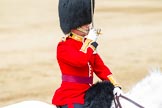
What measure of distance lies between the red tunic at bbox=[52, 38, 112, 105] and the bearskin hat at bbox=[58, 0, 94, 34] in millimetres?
114

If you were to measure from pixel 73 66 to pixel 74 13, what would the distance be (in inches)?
13.8

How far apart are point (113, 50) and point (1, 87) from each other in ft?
10.9

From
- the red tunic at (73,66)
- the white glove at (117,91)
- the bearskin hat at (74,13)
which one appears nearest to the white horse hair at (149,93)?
the white glove at (117,91)

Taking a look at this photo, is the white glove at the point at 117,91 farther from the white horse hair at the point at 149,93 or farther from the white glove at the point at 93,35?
the white glove at the point at 93,35

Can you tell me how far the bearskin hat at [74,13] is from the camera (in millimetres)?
3357

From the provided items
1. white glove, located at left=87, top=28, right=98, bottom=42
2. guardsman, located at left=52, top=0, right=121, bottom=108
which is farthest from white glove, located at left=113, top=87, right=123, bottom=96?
white glove, located at left=87, top=28, right=98, bottom=42

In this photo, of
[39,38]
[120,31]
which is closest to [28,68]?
[39,38]

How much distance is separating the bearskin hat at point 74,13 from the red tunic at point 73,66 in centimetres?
11

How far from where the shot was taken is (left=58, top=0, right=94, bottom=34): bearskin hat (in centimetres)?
336

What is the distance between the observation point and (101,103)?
319cm

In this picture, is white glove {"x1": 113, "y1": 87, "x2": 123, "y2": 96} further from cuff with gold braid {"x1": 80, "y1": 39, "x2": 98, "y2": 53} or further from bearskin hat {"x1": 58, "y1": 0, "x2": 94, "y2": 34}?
bearskin hat {"x1": 58, "y1": 0, "x2": 94, "y2": 34}

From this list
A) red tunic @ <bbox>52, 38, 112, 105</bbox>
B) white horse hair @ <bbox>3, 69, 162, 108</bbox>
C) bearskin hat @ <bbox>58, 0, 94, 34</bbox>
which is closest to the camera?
white horse hair @ <bbox>3, 69, 162, 108</bbox>

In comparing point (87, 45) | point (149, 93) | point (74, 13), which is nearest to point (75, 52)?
point (87, 45)

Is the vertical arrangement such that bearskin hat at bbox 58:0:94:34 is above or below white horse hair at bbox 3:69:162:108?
above
